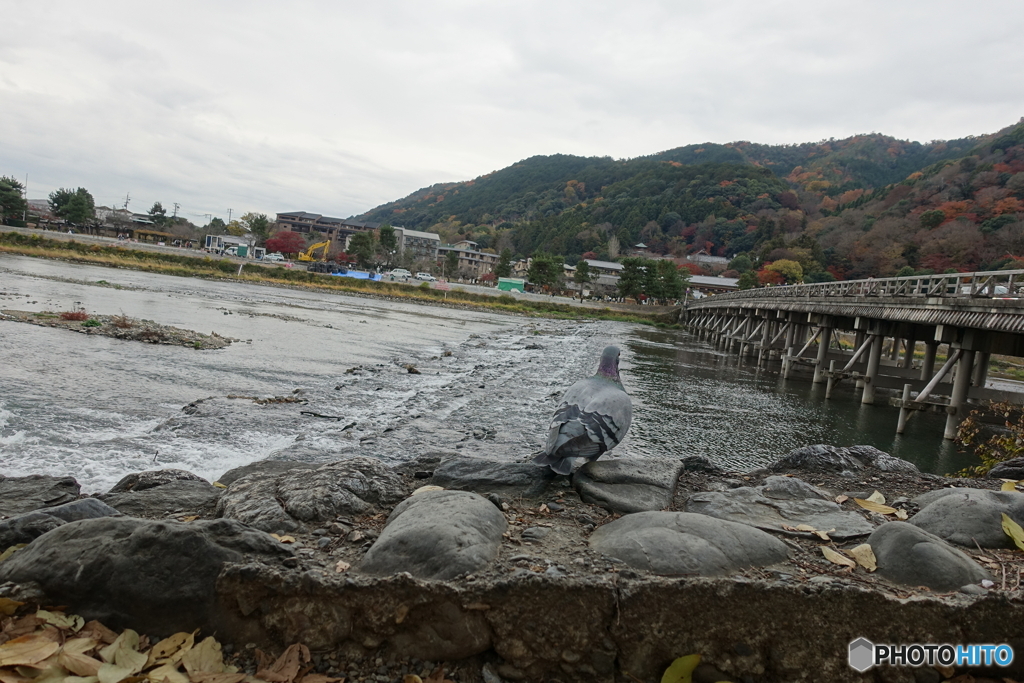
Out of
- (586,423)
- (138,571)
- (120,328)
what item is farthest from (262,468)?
(120,328)

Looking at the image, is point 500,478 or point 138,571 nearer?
point 138,571

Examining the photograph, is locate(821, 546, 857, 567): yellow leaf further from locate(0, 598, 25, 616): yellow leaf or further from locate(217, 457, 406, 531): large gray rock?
locate(0, 598, 25, 616): yellow leaf

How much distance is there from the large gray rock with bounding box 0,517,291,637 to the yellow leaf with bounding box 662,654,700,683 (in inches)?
85.1

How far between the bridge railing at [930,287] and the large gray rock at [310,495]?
13.2 m

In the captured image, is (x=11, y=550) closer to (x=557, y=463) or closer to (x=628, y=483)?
(x=557, y=463)

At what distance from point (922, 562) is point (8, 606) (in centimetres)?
487

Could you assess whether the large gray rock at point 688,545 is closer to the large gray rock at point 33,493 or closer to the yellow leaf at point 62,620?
the yellow leaf at point 62,620

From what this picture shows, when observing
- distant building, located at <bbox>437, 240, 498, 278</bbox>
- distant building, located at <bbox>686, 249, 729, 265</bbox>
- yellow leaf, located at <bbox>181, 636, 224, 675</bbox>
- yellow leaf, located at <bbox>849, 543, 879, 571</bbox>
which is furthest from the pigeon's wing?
distant building, located at <bbox>686, 249, 729, 265</bbox>

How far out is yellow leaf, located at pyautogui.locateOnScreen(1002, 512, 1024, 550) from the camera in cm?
389

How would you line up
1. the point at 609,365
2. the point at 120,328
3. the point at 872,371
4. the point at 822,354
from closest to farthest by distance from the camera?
1. the point at 609,365
2. the point at 120,328
3. the point at 872,371
4. the point at 822,354

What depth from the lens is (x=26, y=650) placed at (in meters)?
2.71

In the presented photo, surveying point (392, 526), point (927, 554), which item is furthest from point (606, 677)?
point (927, 554)

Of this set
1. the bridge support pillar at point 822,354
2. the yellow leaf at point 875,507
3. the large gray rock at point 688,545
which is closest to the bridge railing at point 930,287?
the bridge support pillar at point 822,354

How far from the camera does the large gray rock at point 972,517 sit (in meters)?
4.01
